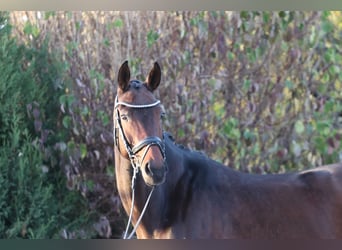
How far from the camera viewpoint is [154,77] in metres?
3.39

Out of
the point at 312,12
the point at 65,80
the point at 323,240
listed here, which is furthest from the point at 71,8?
the point at 323,240

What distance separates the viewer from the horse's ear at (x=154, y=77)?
11.1ft

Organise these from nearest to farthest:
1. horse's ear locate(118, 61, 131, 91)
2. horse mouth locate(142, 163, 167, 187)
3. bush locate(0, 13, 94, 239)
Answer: horse mouth locate(142, 163, 167, 187) < horse's ear locate(118, 61, 131, 91) < bush locate(0, 13, 94, 239)

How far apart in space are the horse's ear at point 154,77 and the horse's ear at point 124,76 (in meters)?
0.14

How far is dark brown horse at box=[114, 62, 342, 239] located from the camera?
334cm

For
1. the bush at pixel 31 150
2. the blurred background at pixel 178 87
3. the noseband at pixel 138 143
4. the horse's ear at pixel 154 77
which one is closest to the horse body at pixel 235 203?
the noseband at pixel 138 143

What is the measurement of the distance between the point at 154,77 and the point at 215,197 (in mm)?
805

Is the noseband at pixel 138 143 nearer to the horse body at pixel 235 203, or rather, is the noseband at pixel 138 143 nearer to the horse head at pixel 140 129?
the horse head at pixel 140 129

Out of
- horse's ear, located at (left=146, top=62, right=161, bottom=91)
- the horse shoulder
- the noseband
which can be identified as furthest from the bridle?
the horse shoulder

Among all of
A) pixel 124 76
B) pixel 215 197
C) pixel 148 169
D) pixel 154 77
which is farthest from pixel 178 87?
pixel 148 169

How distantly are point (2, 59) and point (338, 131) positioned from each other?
2.47 m

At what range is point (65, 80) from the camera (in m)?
4.26

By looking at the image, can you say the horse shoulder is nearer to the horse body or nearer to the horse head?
the horse body

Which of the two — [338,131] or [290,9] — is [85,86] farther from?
[338,131]
